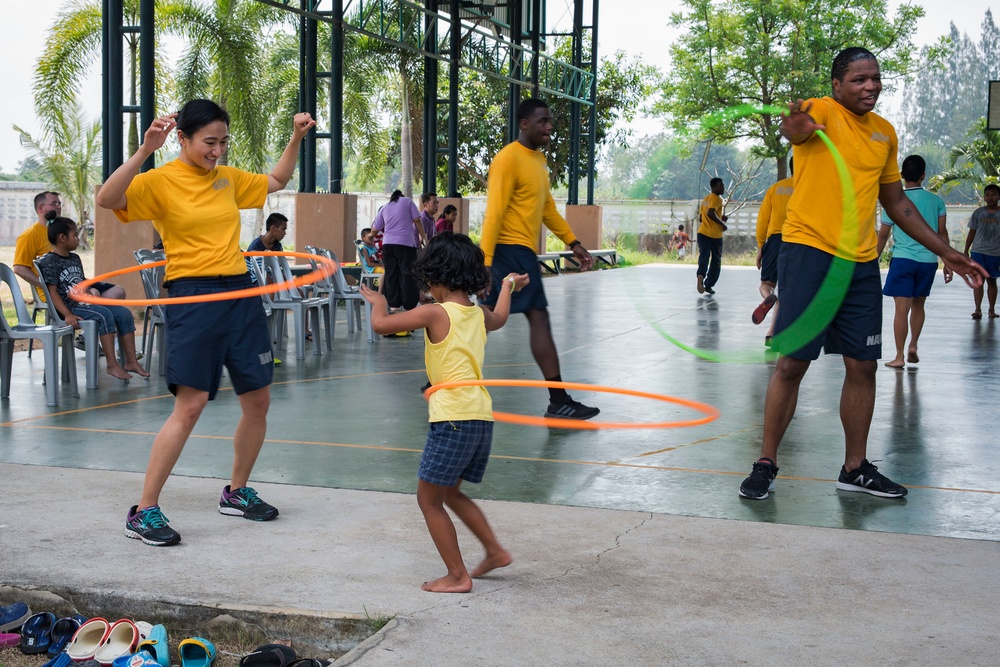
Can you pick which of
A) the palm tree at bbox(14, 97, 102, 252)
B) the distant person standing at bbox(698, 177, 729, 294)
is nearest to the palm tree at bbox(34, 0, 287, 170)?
the palm tree at bbox(14, 97, 102, 252)

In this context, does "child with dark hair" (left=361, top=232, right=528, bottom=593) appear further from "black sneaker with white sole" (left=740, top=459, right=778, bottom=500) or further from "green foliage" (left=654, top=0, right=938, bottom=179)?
"green foliage" (left=654, top=0, right=938, bottom=179)

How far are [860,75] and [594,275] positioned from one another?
20399 millimetres

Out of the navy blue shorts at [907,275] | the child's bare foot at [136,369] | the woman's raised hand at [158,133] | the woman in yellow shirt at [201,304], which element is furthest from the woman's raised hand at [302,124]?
the navy blue shorts at [907,275]

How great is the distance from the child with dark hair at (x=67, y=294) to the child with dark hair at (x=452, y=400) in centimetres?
A: 480

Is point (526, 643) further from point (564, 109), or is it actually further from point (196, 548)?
point (564, 109)

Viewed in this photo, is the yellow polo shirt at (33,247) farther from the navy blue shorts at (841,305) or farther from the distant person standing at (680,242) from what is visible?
the distant person standing at (680,242)

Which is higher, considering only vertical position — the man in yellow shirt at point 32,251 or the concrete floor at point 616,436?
the man in yellow shirt at point 32,251

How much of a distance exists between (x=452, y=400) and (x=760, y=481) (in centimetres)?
205

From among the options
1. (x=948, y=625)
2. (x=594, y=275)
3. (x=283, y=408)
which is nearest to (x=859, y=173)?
(x=948, y=625)

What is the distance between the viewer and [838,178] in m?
5.01

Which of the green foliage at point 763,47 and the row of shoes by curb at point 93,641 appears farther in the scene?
the green foliage at point 763,47

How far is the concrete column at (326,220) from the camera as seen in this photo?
18141mm

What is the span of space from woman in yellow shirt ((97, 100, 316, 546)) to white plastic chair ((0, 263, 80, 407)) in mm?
3418

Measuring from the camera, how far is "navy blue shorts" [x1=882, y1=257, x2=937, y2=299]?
9.43 metres
